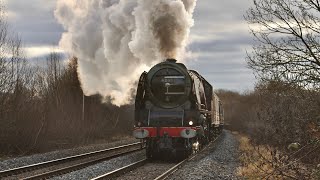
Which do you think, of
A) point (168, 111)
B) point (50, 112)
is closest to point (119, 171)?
point (168, 111)

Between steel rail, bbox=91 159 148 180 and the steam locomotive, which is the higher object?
the steam locomotive

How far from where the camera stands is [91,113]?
36281mm

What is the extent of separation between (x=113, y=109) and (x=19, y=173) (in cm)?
2728

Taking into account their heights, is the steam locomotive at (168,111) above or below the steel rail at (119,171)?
above

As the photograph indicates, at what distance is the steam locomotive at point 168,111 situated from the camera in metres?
16.2

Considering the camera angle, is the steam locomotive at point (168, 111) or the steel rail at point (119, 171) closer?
the steel rail at point (119, 171)

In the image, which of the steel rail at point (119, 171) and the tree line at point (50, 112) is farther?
the tree line at point (50, 112)

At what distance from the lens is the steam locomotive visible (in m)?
16.2

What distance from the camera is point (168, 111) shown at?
16.6 m

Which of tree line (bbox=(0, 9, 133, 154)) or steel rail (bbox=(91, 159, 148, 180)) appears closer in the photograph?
steel rail (bbox=(91, 159, 148, 180))

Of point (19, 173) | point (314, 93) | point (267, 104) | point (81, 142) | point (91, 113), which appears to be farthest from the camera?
point (91, 113)

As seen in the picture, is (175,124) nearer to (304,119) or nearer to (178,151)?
(178,151)

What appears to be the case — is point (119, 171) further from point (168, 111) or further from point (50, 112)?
point (50, 112)

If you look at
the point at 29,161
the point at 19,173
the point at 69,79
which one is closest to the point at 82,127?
the point at 69,79
